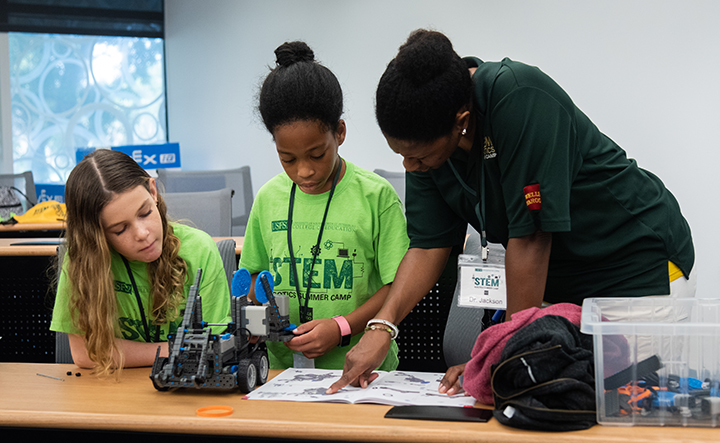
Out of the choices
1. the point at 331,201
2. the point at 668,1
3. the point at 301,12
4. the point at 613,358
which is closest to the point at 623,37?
the point at 668,1

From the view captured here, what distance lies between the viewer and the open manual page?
107 centimetres

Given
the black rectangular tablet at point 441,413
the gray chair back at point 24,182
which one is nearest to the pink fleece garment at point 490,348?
the black rectangular tablet at point 441,413

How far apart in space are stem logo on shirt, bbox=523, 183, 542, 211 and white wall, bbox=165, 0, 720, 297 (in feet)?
6.60

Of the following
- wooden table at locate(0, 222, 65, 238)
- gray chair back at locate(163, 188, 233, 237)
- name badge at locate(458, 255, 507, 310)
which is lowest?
name badge at locate(458, 255, 507, 310)

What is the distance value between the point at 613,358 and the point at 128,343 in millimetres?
1066

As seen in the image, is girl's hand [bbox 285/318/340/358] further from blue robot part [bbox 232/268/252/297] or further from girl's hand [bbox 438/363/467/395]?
girl's hand [bbox 438/363/467/395]

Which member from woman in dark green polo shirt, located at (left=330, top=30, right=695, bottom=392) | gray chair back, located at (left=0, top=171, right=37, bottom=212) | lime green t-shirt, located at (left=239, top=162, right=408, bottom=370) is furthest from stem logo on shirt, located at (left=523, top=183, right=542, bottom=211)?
gray chair back, located at (left=0, top=171, right=37, bottom=212)

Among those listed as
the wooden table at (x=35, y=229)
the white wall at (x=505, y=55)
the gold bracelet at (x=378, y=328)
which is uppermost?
the white wall at (x=505, y=55)

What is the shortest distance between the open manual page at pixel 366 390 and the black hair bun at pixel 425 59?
0.60 metres

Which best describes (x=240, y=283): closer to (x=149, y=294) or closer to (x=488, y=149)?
(x=149, y=294)

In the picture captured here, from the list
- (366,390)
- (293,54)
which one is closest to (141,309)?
(366,390)

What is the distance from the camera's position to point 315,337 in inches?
51.7

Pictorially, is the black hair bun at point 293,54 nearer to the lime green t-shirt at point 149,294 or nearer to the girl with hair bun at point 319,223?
the girl with hair bun at point 319,223

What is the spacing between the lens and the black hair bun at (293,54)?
1.44 meters
